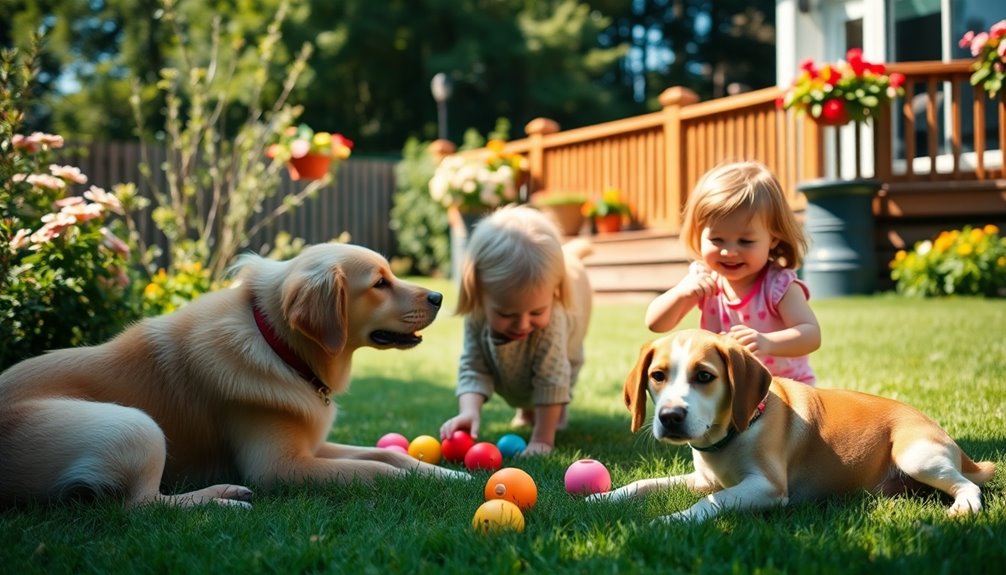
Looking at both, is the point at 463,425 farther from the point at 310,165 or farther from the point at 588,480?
the point at 310,165

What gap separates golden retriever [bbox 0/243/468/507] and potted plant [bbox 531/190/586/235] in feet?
34.2

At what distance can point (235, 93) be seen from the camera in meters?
27.7

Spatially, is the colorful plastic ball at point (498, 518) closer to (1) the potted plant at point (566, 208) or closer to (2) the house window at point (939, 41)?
(2) the house window at point (939, 41)

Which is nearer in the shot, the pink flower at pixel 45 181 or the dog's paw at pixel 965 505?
the dog's paw at pixel 965 505

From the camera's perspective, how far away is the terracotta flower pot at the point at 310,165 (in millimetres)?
10453

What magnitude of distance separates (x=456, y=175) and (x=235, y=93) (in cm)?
1542

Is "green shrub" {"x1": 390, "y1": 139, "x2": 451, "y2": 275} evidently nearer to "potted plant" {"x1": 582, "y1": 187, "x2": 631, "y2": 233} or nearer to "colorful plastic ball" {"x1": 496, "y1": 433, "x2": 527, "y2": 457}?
"potted plant" {"x1": 582, "y1": 187, "x2": 631, "y2": 233}

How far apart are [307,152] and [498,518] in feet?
27.6

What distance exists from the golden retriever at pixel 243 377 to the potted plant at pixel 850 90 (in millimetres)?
7460

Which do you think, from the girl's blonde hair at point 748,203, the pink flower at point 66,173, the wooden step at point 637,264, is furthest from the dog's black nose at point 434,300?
the wooden step at point 637,264

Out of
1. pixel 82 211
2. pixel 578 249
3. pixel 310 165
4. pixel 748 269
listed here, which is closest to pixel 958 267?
pixel 578 249

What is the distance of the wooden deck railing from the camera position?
400 inches

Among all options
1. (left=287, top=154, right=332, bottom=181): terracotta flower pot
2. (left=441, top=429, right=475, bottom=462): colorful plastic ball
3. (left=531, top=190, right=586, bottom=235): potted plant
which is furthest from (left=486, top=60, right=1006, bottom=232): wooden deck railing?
(left=441, top=429, right=475, bottom=462): colorful plastic ball

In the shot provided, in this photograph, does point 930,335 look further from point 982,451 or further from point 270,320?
point 270,320
